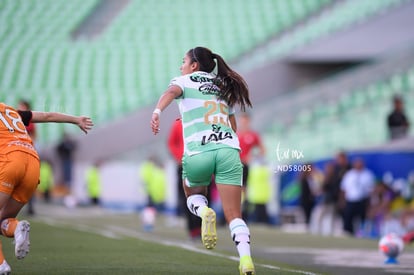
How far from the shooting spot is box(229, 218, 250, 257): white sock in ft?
25.5

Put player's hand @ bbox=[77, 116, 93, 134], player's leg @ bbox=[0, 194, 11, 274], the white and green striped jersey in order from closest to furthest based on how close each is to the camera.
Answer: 1. player's leg @ bbox=[0, 194, 11, 274]
2. the white and green striped jersey
3. player's hand @ bbox=[77, 116, 93, 134]

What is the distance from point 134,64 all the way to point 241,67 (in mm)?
3830

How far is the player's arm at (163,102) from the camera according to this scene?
775cm

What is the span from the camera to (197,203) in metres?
8.23

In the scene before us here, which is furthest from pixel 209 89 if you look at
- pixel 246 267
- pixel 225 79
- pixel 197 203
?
pixel 246 267

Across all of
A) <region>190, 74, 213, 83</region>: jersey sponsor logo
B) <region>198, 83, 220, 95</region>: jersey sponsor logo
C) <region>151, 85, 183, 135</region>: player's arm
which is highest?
<region>190, 74, 213, 83</region>: jersey sponsor logo

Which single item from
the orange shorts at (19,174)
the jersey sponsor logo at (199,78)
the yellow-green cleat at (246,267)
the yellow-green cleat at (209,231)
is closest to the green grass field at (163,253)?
the orange shorts at (19,174)

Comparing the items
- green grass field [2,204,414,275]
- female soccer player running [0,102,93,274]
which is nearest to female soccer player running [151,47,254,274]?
female soccer player running [0,102,93,274]

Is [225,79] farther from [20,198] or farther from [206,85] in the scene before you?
[20,198]

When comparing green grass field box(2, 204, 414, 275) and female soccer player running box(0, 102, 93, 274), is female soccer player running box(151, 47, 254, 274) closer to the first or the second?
female soccer player running box(0, 102, 93, 274)

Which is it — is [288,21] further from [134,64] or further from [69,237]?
[69,237]

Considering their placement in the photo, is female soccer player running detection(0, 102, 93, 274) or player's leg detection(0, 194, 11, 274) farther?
female soccer player running detection(0, 102, 93, 274)

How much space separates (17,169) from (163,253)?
3676 mm

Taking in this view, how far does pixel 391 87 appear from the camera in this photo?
27.0 meters
